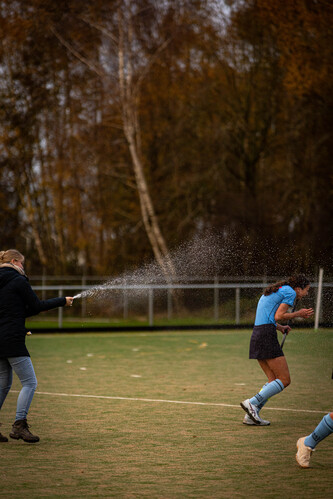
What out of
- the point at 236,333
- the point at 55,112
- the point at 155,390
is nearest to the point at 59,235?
the point at 55,112

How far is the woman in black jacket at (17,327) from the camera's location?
8.77m

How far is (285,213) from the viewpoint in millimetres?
35969

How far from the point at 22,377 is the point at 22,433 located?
562mm

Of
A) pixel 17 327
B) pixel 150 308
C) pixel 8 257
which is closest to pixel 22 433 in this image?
pixel 17 327

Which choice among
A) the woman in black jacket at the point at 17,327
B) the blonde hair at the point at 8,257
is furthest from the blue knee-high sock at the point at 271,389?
the blonde hair at the point at 8,257

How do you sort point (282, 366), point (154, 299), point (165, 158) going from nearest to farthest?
point (282, 366)
point (154, 299)
point (165, 158)

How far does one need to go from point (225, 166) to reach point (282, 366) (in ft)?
93.5

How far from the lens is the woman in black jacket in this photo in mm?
8766

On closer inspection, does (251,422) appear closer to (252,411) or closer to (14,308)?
(252,411)

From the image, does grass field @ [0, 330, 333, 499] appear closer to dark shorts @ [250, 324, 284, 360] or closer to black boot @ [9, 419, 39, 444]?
black boot @ [9, 419, 39, 444]

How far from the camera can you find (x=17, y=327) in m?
8.80

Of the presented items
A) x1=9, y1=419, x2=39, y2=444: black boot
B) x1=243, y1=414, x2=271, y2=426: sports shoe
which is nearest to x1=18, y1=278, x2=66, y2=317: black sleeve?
x1=9, y1=419, x2=39, y2=444: black boot

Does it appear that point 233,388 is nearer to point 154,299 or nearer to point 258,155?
point 154,299

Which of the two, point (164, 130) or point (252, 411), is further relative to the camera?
point (164, 130)
